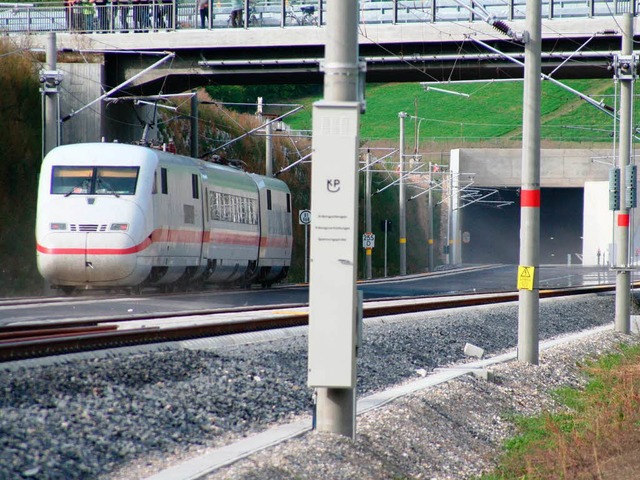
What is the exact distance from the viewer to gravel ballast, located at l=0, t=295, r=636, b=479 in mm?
7852

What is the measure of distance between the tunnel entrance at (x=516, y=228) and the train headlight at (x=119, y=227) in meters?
74.1

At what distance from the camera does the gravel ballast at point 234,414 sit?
7852 mm

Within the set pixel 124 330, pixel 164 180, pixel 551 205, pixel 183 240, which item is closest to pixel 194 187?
pixel 183 240

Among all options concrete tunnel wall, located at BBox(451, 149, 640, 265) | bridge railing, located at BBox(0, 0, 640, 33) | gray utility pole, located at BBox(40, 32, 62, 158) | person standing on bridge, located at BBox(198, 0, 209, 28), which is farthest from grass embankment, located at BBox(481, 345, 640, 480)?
concrete tunnel wall, located at BBox(451, 149, 640, 265)

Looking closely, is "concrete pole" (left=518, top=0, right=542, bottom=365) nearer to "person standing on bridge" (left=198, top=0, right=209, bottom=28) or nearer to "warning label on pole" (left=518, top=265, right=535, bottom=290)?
"warning label on pole" (left=518, top=265, right=535, bottom=290)

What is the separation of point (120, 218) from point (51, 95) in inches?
366

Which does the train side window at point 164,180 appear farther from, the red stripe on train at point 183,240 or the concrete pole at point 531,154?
the concrete pole at point 531,154

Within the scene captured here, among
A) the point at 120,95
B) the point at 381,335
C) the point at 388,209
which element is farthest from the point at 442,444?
the point at 388,209

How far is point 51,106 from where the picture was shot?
32.0 metres

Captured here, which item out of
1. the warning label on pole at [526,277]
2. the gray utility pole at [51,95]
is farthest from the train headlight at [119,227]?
the warning label on pole at [526,277]

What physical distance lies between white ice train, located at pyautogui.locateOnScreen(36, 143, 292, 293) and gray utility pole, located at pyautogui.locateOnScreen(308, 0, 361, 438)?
15.6m

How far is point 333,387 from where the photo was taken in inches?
336

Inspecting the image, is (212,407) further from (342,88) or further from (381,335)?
(381,335)

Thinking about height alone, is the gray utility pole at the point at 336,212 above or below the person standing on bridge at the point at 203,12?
below
